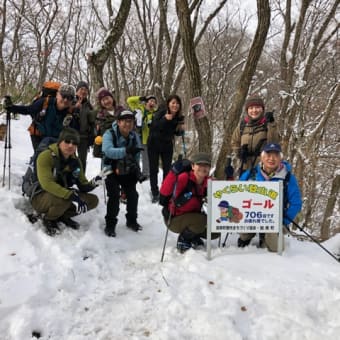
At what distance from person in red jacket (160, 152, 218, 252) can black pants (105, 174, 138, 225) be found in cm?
75

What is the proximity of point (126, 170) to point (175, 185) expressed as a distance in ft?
2.74

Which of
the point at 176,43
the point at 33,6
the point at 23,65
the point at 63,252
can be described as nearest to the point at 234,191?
the point at 63,252

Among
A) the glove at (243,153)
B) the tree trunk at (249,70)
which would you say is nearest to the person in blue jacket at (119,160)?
the glove at (243,153)

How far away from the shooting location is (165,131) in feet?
19.7

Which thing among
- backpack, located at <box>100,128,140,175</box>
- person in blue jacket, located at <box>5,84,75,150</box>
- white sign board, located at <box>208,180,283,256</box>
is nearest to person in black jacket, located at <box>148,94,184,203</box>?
backpack, located at <box>100,128,140,175</box>

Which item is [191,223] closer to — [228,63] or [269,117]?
[269,117]

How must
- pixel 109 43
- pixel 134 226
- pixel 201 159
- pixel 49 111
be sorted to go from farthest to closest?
pixel 109 43, pixel 134 226, pixel 49 111, pixel 201 159

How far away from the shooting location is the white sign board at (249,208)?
13.3 ft

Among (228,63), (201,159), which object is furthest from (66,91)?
(228,63)

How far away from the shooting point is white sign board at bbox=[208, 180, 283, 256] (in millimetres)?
4062

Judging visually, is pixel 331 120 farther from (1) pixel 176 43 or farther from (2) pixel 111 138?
(2) pixel 111 138

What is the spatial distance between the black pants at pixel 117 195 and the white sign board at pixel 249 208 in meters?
1.45

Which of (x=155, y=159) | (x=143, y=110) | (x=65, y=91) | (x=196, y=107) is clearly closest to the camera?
(x=65, y=91)

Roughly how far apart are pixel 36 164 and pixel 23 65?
1013 inches
